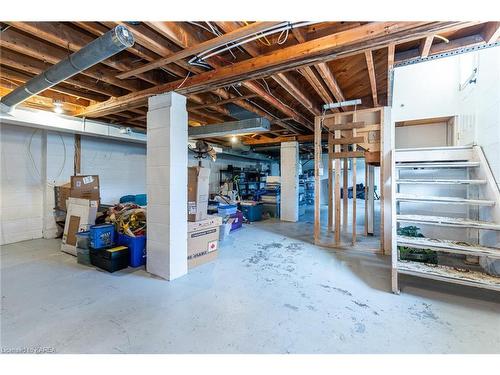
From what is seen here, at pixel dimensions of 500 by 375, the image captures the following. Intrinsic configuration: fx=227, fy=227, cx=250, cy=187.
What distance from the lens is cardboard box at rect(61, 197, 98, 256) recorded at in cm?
369

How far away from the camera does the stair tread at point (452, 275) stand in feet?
6.72

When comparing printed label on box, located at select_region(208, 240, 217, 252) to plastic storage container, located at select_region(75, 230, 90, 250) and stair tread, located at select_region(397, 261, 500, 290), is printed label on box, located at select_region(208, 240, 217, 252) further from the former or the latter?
stair tread, located at select_region(397, 261, 500, 290)

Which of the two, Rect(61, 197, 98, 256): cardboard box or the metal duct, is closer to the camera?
the metal duct

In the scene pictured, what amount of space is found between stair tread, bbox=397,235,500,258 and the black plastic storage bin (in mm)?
3388

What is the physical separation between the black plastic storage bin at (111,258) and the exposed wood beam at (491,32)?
464 centimetres

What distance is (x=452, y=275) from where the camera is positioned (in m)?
2.18

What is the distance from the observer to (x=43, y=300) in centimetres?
226

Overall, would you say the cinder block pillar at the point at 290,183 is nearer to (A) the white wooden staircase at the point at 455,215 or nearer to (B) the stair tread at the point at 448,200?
(A) the white wooden staircase at the point at 455,215

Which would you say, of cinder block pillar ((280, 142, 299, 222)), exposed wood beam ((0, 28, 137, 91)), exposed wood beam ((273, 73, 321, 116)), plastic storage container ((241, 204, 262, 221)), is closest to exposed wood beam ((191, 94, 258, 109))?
exposed wood beam ((273, 73, 321, 116))

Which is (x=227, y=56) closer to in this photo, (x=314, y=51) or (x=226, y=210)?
(x=314, y=51)

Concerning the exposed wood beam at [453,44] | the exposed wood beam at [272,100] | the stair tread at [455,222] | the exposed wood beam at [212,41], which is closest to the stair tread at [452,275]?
the stair tread at [455,222]

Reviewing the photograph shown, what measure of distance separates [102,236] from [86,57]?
231 cm
